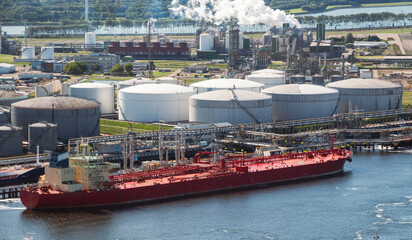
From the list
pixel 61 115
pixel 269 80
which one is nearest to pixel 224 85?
pixel 269 80

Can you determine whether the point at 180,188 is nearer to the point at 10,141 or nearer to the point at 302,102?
the point at 10,141

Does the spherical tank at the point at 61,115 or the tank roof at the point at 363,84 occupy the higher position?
the tank roof at the point at 363,84

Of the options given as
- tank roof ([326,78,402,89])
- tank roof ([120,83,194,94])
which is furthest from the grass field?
tank roof ([120,83,194,94])

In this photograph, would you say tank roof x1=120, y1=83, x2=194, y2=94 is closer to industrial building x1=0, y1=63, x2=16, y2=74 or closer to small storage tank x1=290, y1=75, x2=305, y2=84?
small storage tank x1=290, y1=75, x2=305, y2=84

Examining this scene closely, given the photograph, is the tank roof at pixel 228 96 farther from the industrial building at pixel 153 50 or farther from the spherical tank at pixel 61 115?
the industrial building at pixel 153 50

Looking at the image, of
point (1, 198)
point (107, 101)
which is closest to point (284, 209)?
point (1, 198)

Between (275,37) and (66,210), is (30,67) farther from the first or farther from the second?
(66,210)

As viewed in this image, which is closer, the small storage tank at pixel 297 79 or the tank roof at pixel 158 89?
the tank roof at pixel 158 89

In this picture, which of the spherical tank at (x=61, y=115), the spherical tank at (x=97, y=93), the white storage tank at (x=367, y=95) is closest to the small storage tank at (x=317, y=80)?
the white storage tank at (x=367, y=95)
